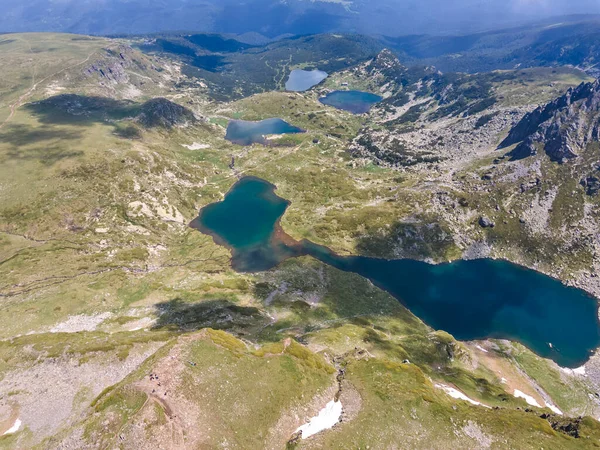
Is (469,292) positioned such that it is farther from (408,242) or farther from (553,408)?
(553,408)

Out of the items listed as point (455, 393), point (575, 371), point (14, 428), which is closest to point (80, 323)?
point (14, 428)


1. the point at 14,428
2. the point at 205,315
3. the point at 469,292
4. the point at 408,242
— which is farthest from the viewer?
the point at 408,242

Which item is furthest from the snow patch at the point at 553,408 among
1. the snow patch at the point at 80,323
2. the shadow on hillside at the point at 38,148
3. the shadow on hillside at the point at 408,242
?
the shadow on hillside at the point at 38,148

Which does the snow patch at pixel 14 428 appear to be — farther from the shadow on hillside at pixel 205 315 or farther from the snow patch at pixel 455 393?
the snow patch at pixel 455 393

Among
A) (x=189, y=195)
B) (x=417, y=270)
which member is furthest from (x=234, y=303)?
(x=189, y=195)

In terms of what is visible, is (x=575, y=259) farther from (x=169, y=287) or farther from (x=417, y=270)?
(x=169, y=287)

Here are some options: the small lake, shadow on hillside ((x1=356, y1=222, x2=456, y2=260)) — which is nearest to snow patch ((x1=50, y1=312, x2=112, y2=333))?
the small lake

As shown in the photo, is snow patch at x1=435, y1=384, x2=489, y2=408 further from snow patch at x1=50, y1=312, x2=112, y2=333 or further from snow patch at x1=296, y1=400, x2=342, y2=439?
snow patch at x1=50, y1=312, x2=112, y2=333
